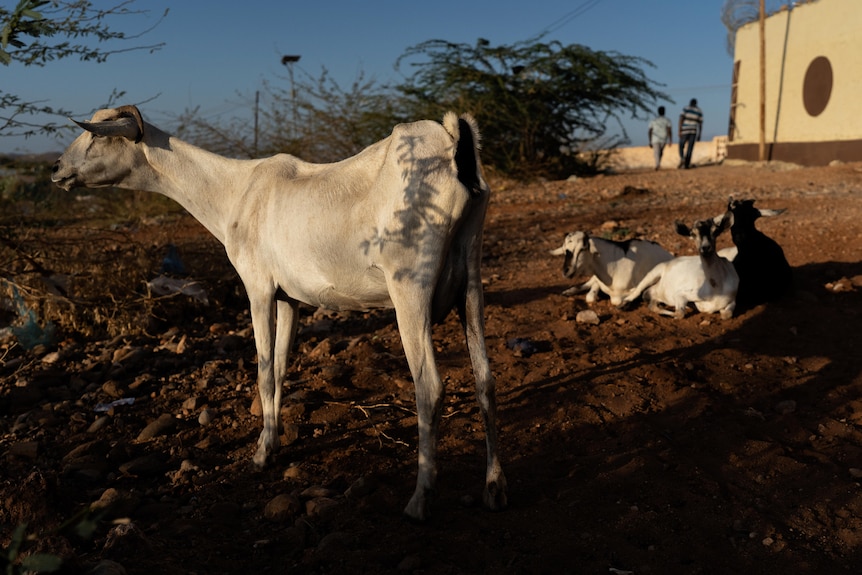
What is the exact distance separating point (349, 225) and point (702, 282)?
12.6 ft

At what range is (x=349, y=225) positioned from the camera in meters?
3.44

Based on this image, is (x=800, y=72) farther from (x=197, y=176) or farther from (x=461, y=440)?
(x=197, y=176)

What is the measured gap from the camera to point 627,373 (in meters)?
4.98

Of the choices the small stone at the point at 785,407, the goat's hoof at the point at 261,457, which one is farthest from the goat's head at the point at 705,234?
the goat's hoof at the point at 261,457

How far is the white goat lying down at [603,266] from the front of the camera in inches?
264

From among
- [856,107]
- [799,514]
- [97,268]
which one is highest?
[856,107]

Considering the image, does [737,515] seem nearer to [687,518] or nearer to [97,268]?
[687,518]

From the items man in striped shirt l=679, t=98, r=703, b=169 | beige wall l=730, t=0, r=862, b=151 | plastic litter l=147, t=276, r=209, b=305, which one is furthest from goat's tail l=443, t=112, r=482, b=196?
man in striped shirt l=679, t=98, r=703, b=169

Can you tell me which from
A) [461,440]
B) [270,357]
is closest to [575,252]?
[461,440]

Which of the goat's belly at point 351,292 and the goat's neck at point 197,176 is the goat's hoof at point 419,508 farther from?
the goat's neck at point 197,176

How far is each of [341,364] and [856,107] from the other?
14.0 meters

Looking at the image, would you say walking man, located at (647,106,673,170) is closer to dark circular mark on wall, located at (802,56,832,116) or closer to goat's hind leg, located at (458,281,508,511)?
dark circular mark on wall, located at (802,56,832,116)

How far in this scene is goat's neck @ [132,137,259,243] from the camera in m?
4.09

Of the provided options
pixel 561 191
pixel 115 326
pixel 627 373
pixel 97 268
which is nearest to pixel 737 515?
pixel 627 373
